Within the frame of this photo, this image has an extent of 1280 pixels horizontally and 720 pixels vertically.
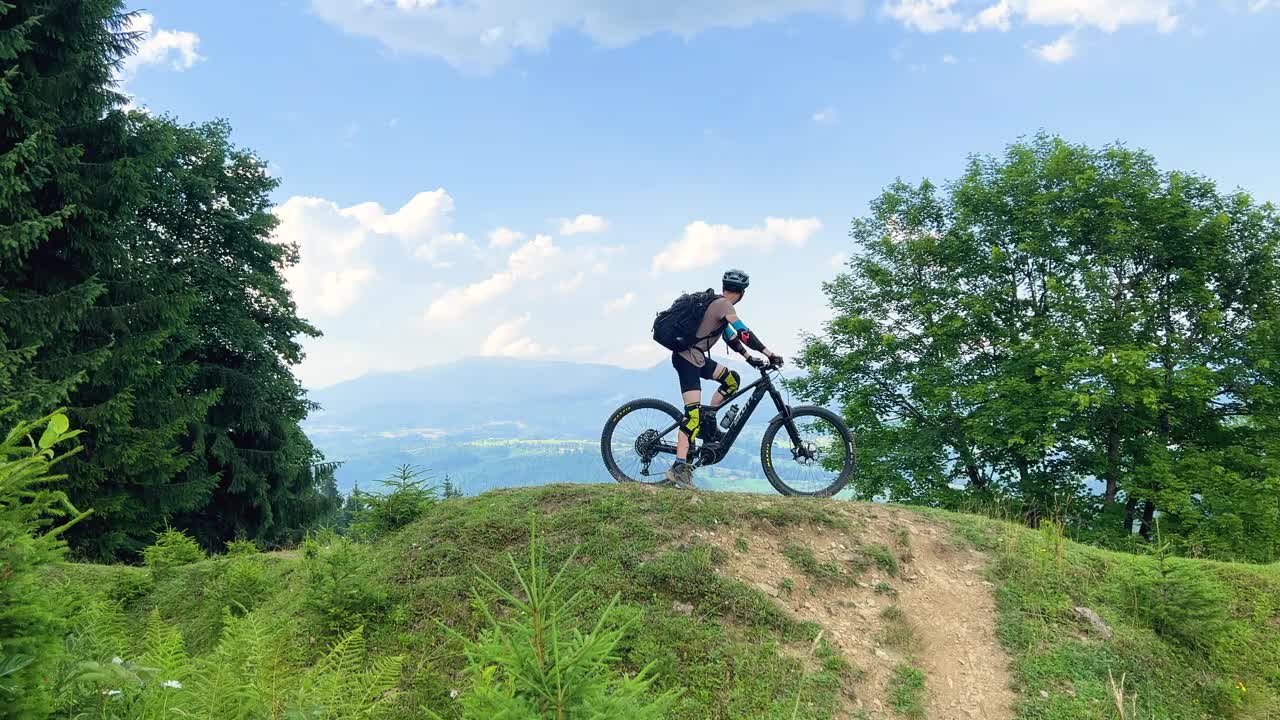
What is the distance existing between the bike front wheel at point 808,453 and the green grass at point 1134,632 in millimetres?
1735

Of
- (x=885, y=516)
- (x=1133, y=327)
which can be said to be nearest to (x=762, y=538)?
(x=885, y=516)

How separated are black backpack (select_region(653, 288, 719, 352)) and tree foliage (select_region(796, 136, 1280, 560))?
11973 millimetres

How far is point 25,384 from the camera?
1091cm

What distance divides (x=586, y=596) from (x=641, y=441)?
3143mm

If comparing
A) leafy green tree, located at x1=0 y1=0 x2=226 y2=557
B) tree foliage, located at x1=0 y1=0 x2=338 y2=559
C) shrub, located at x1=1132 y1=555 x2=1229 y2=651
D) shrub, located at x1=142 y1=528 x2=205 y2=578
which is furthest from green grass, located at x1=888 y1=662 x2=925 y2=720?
leafy green tree, located at x1=0 y1=0 x2=226 y2=557

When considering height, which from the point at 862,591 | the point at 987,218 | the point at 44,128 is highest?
the point at 987,218

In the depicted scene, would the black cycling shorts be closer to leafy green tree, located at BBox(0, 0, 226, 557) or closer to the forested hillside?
the forested hillside

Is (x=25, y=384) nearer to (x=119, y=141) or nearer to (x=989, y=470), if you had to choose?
(x=119, y=141)

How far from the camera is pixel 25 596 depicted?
5.36 ft

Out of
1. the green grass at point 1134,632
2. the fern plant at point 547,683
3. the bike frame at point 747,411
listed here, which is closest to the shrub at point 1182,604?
the green grass at point 1134,632

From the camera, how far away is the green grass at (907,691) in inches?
220

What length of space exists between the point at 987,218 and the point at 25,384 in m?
25.0

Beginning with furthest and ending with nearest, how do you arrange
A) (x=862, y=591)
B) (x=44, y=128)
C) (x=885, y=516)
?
(x=44, y=128)
(x=885, y=516)
(x=862, y=591)

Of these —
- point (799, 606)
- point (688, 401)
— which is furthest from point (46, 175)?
point (799, 606)
